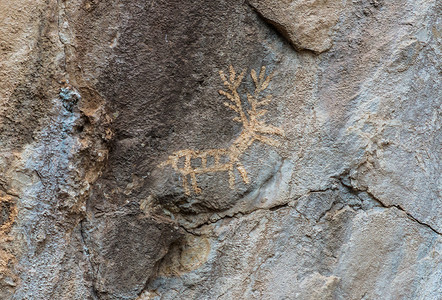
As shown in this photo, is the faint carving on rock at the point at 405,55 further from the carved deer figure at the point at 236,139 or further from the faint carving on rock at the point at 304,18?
the carved deer figure at the point at 236,139

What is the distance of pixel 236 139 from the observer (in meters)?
1.88

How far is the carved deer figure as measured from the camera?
1.84m

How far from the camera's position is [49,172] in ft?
5.49

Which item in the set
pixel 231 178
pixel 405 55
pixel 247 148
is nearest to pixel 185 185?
pixel 231 178

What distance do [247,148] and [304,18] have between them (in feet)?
1.88

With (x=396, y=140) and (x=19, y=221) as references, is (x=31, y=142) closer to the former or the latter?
(x=19, y=221)

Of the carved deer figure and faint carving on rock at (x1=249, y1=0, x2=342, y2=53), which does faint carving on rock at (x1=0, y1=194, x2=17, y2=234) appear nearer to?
the carved deer figure

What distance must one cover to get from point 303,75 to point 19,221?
1215 millimetres

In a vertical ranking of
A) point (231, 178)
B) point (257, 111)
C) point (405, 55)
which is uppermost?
point (405, 55)

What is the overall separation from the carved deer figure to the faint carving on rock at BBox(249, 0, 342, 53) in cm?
19

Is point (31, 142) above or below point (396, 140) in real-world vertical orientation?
below

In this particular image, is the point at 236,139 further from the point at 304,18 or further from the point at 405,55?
the point at 405,55

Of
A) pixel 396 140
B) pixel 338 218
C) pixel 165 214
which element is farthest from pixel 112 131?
pixel 396 140

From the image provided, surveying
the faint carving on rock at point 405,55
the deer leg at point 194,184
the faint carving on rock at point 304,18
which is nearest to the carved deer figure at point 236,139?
the deer leg at point 194,184
